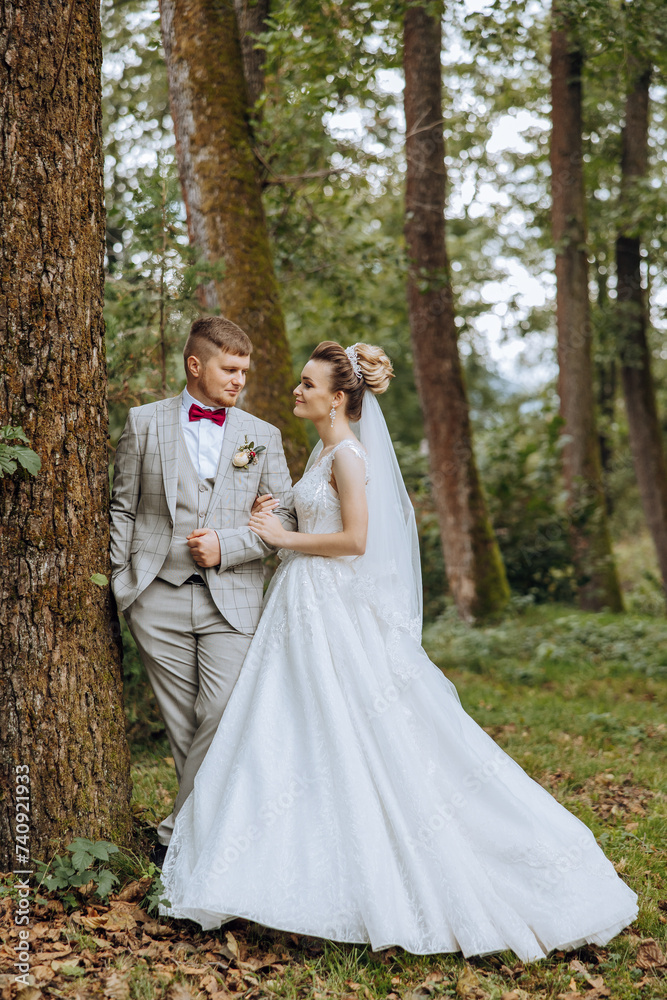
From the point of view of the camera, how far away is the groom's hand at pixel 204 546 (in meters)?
3.50

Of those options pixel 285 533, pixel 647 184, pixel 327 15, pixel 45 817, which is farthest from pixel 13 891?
pixel 647 184

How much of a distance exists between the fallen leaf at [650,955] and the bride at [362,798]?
123mm

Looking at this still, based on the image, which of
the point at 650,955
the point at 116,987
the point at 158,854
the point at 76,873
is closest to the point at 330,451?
the point at 158,854

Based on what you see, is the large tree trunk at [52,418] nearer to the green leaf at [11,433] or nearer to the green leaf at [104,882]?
the green leaf at [11,433]

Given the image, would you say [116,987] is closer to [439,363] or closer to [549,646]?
[549,646]

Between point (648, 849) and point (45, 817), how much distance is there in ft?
9.88

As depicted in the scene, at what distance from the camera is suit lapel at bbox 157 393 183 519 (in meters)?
3.55

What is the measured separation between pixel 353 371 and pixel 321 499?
68cm

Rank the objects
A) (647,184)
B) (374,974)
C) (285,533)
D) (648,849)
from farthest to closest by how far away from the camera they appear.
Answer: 1. (647,184)
2. (648,849)
3. (285,533)
4. (374,974)

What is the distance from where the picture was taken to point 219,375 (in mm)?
3639

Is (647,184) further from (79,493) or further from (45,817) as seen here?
(45,817)

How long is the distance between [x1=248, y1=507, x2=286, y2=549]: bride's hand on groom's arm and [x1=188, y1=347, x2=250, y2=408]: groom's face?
55 cm

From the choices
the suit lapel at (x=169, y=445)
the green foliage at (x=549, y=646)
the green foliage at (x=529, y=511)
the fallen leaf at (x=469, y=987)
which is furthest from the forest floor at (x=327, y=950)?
the green foliage at (x=529, y=511)

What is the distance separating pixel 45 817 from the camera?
3225 millimetres
